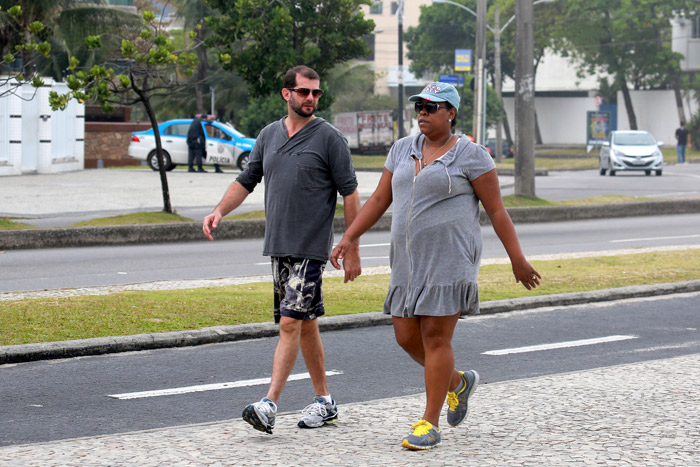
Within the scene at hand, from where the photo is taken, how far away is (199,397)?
255 inches

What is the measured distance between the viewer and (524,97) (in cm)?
2173

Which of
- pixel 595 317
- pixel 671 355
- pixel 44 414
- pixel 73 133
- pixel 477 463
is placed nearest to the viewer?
pixel 477 463

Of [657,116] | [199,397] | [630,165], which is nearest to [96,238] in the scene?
[199,397]

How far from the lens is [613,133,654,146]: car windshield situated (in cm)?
3588

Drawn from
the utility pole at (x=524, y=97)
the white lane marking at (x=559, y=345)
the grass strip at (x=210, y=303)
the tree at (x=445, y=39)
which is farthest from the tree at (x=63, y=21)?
the tree at (x=445, y=39)

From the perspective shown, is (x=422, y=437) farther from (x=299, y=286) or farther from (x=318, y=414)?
(x=299, y=286)

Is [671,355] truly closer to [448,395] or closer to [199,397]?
[448,395]

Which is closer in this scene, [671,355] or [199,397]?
[199,397]

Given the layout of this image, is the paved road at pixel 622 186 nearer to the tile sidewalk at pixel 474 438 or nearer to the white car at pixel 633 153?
the white car at pixel 633 153

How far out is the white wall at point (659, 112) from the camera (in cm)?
6662

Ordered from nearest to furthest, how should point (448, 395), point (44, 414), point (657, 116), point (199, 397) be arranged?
point (448, 395)
point (44, 414)
point (199, 397)
point (657, 116)

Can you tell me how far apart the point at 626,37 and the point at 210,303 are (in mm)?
55692

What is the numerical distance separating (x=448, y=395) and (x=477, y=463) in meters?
0.71

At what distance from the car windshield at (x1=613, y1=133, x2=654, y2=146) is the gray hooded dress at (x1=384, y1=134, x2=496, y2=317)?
3174 cm
